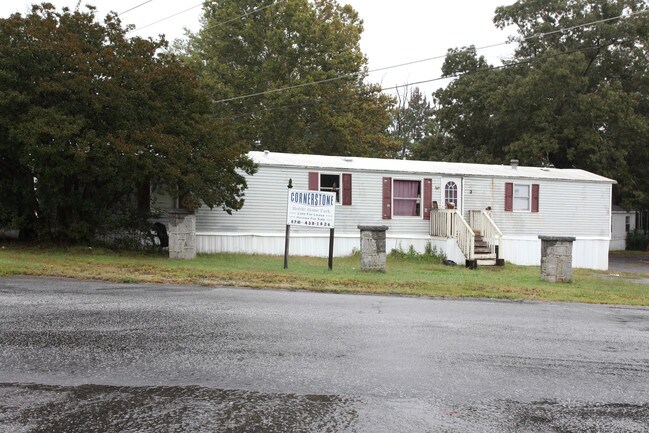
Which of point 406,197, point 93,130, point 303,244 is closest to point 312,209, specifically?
point 93,130

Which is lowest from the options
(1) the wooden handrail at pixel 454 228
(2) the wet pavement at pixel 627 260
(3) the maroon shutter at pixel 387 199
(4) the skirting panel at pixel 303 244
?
(2) the wet pavement at pixel 627 260

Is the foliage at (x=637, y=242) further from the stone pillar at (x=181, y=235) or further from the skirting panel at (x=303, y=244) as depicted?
the stone pillar at (x=181, y=235)

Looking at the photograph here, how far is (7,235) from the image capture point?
19.7 m

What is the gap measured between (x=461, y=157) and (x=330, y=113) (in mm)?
9362

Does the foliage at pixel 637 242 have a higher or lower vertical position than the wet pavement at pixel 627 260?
higher

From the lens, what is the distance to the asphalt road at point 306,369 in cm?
464

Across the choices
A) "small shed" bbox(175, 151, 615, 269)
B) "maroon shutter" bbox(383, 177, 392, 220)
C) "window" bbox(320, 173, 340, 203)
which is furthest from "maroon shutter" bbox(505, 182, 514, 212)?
"window" bbox(320, 173, 340, 203)

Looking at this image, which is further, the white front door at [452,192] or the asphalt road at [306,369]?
the white front door at [452,192]

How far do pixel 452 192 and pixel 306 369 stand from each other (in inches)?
787

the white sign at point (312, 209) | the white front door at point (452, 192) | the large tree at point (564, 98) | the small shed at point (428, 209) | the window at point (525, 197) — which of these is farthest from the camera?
the large tree at point (564, 98)

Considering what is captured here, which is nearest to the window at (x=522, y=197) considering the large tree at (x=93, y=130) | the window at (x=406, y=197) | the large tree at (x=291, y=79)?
the window at (x=406, y=197)

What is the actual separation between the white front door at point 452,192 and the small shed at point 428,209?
40 millimetres

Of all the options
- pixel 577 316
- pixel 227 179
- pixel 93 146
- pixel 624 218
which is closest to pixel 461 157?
pixel 624 218

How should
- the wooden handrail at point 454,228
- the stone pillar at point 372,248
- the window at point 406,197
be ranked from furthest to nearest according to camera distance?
the window at point 406,197, the wooden handrail at point 454,228, the stone pillar at point 372,248
